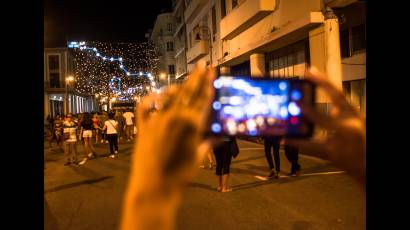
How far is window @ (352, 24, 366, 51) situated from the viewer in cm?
1241

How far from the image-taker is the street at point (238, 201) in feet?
18.1

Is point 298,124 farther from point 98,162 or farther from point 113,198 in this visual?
point 98,162

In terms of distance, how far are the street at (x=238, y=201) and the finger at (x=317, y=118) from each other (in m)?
4.00

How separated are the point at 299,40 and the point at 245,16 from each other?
3.50m

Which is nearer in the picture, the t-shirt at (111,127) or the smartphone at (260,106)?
the smartphone at (260,106)

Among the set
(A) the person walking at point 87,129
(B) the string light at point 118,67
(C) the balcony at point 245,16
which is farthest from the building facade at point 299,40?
(B) the string light at point 118,67

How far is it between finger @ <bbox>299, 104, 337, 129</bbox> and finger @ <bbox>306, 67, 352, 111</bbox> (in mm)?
69

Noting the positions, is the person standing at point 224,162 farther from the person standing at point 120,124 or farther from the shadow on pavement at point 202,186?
the person standing at point 120,124

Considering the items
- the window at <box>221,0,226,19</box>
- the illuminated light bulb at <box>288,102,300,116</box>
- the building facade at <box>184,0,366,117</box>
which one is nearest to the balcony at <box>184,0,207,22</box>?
the building facade at <box>184,0,366,117</box>

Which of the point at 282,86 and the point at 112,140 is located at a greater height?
the point at 282,86

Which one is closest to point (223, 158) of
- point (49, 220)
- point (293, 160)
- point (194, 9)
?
point (293, 160)

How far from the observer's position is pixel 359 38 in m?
12.7

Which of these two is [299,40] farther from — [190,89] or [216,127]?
[190,89]
